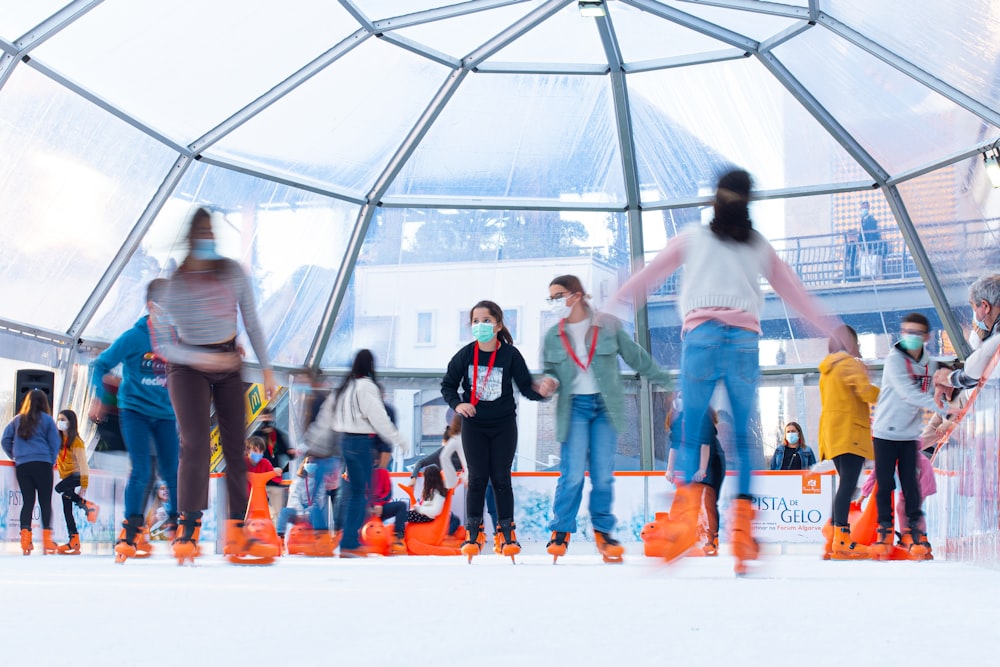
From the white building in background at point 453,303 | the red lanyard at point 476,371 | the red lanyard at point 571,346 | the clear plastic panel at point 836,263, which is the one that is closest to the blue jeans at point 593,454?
the red lanyard at point 571,346

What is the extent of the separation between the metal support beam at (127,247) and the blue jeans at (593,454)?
733 centimetres

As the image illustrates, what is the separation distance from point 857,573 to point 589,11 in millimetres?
6853

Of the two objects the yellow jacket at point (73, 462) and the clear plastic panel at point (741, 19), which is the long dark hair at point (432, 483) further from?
the clear plastic panel at point (741, 19)

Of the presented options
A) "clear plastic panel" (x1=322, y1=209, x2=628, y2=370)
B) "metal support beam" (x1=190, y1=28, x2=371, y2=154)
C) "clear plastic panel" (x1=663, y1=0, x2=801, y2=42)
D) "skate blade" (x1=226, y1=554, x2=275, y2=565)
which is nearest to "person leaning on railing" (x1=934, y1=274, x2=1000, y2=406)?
"skate blade" (x1=226, y1=554, x2=275, y2=565)

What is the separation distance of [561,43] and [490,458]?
6026 mm

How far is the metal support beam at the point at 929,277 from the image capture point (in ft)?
41.7

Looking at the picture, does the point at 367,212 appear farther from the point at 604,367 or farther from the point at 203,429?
the point at 203,429

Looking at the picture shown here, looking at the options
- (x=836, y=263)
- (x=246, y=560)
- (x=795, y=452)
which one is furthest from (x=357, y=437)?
(x=836, y=263)

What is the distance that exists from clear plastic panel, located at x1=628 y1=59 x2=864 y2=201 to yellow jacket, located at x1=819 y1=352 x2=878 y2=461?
4.59 metres

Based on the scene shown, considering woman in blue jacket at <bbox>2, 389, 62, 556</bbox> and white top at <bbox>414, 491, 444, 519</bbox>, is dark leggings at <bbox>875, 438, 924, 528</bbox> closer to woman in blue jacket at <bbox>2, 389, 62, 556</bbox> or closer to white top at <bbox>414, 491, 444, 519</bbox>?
white top at <bbox>414, 491, 444, 519</bbox>

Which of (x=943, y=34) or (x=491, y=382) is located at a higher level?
(x=943, y=34)

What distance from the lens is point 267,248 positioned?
12.8 meters

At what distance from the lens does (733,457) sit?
157 inches

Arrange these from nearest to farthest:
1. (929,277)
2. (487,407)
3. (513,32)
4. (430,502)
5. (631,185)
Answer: (487,407) → (430,502) → (513,32) → (929,277) → (631,185)
